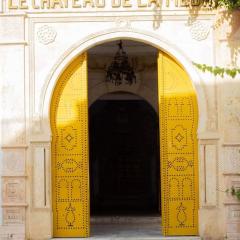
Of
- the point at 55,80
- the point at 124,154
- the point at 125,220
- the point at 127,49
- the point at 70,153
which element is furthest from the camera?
the point at 124,154

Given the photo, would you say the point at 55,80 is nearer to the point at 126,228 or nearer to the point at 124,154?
the point at 126,228

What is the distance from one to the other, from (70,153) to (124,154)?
718 centimetres

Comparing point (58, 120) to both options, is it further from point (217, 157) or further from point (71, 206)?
point (217, 157)

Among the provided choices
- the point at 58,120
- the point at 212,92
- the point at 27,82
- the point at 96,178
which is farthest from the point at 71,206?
the point at 96,178

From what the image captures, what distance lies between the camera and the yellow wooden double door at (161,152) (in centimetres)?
948

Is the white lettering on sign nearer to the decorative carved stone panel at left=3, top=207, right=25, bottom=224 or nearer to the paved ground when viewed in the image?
the decorative carved stone panel at left=3, top=207, right=25, bottom=224

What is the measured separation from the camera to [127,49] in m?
12.4

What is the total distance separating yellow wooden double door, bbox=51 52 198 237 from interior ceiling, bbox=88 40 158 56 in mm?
2582

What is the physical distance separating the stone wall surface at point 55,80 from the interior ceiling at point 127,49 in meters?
2.63

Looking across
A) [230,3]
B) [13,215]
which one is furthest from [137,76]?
[13,215]

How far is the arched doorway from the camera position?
15609mm

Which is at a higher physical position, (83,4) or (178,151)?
(83,4)

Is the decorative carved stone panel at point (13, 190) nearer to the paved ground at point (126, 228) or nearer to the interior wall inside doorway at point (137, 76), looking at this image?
the paved ground at point (126, 228)

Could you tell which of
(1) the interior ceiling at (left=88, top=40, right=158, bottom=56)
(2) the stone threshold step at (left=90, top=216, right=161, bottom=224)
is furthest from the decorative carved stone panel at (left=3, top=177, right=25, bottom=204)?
(1) the interior ceiling at (left=88, top=40, right=158, bottom=56)
